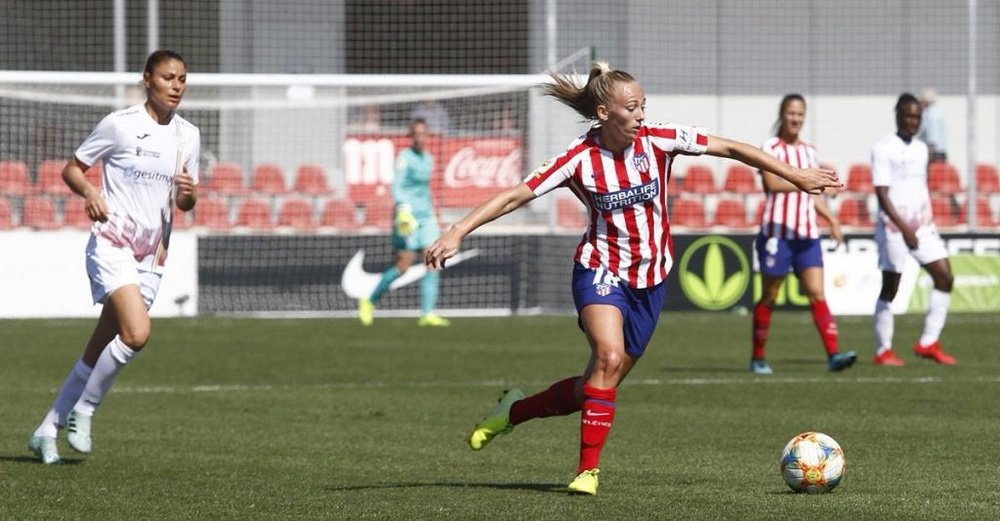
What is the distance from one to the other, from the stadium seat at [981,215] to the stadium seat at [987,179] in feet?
2.00

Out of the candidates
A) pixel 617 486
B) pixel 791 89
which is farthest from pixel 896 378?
pixel 791 89

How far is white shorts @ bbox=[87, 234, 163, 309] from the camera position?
8844 millimetres

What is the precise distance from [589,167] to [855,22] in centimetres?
1803

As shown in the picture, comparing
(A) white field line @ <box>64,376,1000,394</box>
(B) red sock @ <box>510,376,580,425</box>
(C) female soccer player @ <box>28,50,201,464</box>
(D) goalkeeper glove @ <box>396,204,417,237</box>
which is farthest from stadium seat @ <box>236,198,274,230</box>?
(B) red sock @ <box>510,376,580,425</box>

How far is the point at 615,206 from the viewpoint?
772 centimetres

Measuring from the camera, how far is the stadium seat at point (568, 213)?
23.4 metres

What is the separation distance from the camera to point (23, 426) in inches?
419

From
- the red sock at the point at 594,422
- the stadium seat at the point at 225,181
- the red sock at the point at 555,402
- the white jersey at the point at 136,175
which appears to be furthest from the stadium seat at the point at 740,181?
the red sock at the point at 594,422

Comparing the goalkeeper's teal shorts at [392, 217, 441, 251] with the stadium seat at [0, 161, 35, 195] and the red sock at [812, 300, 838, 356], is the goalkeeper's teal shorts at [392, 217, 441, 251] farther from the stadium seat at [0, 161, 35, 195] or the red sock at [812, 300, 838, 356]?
the red sock at [812, 300, 838, 356]

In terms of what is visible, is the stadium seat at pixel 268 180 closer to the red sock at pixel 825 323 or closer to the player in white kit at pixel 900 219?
the player in white kit at pixel 900 219

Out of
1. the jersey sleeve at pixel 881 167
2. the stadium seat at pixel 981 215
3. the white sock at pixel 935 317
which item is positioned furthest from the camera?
the stadium seat at pixel 981 215

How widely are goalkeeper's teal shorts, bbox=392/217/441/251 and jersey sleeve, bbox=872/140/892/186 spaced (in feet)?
22.4

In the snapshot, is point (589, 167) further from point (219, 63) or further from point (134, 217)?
point (219, 63)

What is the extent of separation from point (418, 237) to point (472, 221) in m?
13.0
